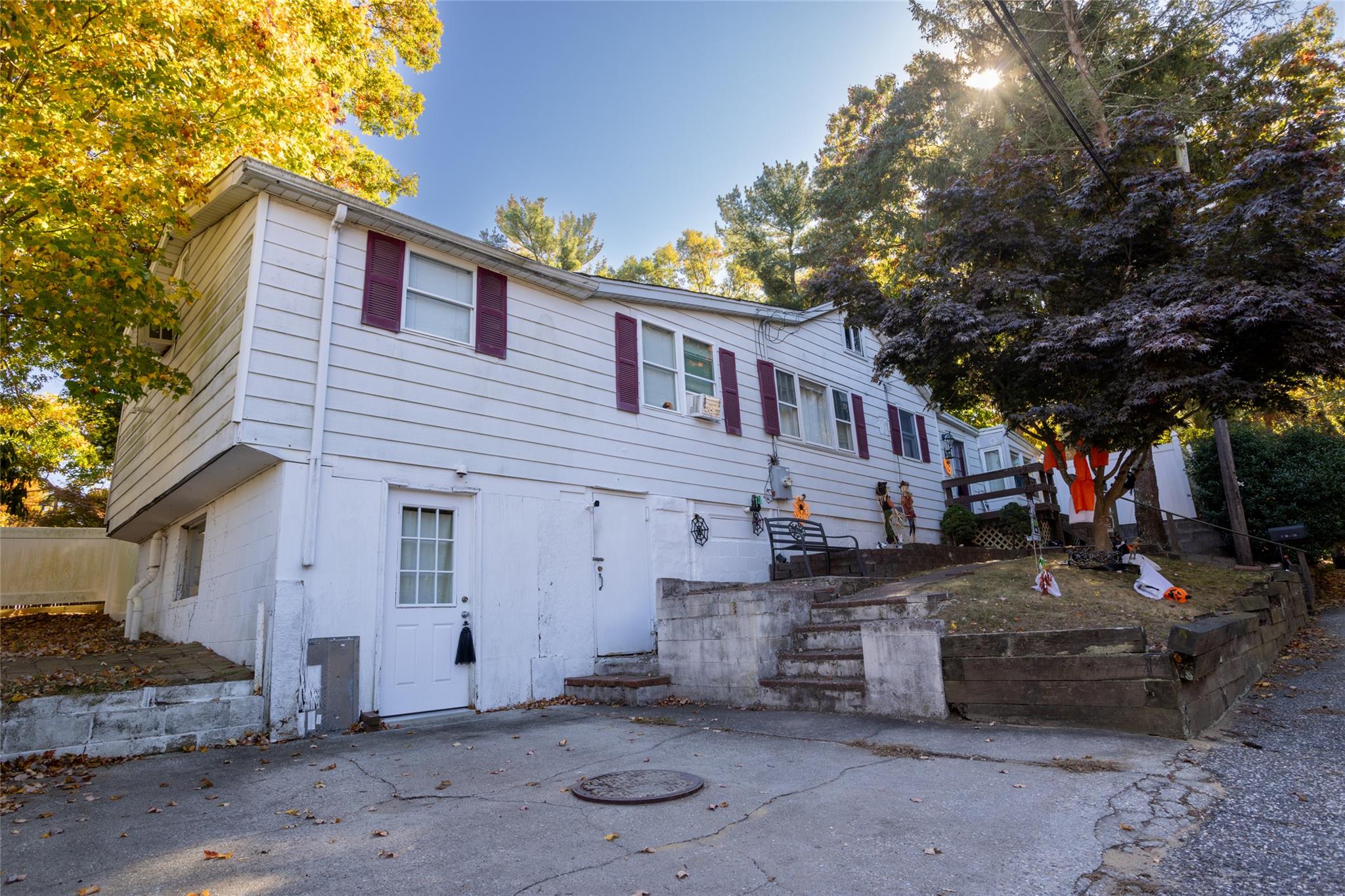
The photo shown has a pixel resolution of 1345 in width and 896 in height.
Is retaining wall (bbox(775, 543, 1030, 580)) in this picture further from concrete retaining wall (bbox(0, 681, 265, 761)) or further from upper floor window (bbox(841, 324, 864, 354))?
concrete retaining wall (bbox(0, 681, 265, 761))

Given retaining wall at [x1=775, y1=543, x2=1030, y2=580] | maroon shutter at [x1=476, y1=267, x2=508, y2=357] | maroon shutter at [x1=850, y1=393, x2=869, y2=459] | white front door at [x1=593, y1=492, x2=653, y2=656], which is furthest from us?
maroon shutter at [x1=850, y1=393, x2=869, y2=459]

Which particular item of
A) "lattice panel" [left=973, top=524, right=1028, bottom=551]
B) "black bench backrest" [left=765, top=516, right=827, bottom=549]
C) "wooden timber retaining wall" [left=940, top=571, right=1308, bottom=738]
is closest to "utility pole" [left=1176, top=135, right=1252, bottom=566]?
"lattice panel" [left=973, top=524, right=1028, bottom=551]

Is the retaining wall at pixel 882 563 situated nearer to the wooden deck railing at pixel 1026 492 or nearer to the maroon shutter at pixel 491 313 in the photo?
the wooden deck railing at pixel 1026 492

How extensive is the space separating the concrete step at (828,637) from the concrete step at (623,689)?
5.35 feet

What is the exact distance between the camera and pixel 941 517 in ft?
52.0

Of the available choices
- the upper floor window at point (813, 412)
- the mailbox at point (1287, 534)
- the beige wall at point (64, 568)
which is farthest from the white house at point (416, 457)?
the mailbox at point (1287, 534)

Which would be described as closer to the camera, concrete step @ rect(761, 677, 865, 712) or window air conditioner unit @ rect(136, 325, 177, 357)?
concrete step @ rect(761, 677, 865, 712)

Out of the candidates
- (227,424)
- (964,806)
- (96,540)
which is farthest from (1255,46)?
(96,540)

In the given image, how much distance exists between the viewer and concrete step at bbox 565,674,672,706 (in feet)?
24.7

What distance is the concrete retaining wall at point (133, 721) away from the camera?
4.99 metres

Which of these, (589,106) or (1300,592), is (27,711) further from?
(1300,592)

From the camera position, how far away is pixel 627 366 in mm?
10039

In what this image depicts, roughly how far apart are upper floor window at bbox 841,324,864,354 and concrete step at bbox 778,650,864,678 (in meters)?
9.62

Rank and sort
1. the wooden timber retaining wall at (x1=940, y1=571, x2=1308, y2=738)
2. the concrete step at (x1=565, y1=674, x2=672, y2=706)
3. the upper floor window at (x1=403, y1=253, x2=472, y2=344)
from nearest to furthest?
1. the wooden timber retaining wall at (x1=940, y1=571, x2=1308, y2=738)
2. the concrete step at (x1=565, y1=674, x2=672, y2=706)
3. the upper floor window at (x1=403, y1=253, x2=472, y2=344)
